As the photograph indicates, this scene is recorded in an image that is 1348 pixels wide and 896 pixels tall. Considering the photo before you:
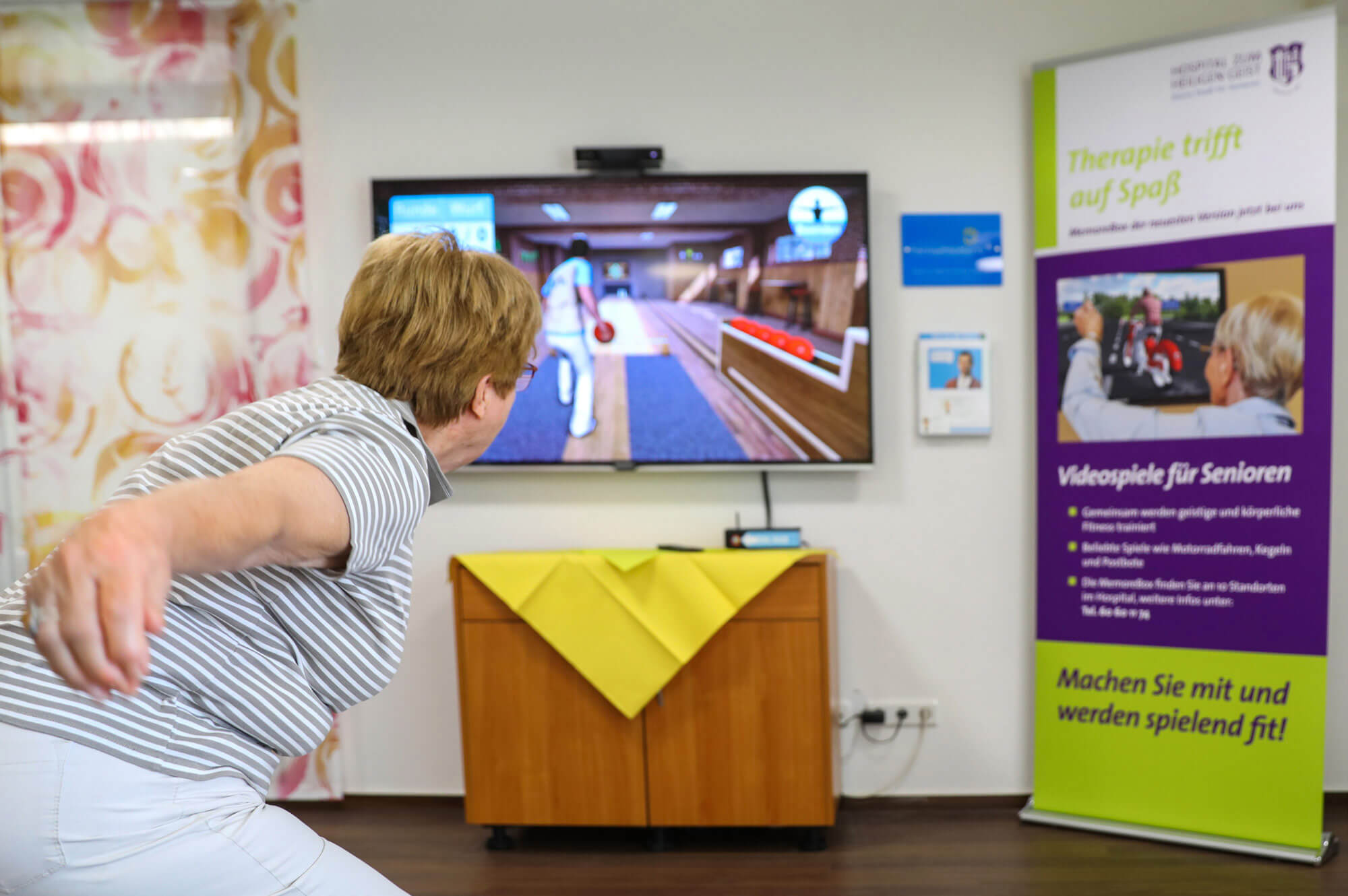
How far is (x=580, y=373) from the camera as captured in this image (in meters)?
3.18

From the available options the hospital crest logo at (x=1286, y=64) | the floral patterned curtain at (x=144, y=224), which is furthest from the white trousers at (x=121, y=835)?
the hospital crest logo at (x=1286, y=64)

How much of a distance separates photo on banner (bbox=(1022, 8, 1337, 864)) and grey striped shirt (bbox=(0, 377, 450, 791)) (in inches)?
100

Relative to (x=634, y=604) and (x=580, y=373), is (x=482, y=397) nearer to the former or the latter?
(x=634, y=604)

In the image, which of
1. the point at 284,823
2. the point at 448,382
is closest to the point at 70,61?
the point at 448,382

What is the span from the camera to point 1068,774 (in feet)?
9.89

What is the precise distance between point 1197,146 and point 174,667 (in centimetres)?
298

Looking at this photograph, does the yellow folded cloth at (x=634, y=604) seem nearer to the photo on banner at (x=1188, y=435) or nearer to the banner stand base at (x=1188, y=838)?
the photo on banner at (x=1188, y=435)

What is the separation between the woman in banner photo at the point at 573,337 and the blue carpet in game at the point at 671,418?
0.14m

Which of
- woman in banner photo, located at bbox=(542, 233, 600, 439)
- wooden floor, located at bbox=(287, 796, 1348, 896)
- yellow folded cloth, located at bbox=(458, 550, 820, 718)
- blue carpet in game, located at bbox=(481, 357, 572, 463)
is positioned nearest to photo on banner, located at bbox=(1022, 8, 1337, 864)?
wooden floor, located at bbox=(287, 796, 1348, 896)

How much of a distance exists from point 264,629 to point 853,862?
7.61ft

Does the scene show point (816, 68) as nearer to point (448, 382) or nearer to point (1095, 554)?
point (1095, 554)

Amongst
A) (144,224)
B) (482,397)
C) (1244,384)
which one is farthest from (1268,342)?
(144,224)

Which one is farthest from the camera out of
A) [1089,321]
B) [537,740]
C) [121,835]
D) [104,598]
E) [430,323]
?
[1089,321]

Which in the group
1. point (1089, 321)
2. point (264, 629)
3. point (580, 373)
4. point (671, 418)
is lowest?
point (264, 629)
